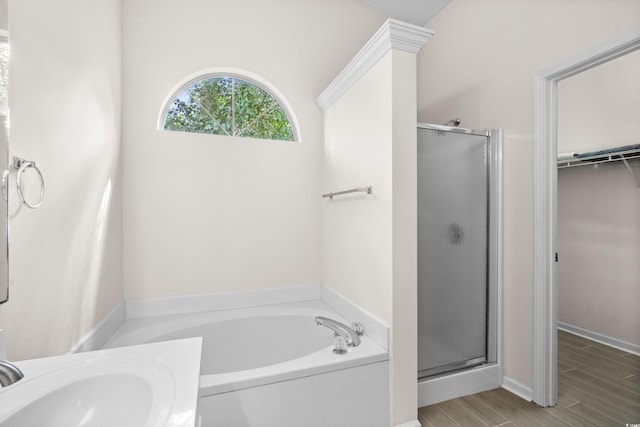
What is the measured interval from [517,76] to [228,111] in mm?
2039

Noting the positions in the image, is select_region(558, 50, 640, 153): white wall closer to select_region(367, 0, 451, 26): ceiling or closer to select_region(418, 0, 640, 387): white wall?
select_region(418, 0, 640, 387): white wall

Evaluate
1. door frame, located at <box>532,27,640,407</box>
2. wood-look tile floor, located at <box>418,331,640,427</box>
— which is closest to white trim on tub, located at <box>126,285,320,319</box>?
wood-look tile floor, located at <box>418,331,640,427</box>

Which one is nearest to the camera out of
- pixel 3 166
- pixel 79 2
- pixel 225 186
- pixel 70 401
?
pixel 70 401

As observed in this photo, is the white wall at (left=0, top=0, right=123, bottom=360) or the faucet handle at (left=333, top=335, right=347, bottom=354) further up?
the white wall at (left=0, top=0, right=123, bottom=360)

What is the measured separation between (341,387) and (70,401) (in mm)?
1139

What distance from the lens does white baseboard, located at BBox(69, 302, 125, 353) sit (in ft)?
4.73

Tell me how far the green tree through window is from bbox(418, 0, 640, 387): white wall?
148cm

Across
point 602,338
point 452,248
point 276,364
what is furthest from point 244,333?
point 602,338

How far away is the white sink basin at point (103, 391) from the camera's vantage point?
664 mm

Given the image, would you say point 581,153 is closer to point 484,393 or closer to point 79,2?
point 484,393

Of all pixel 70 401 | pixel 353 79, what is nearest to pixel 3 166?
pixel 70 401

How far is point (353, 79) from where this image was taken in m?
1.98

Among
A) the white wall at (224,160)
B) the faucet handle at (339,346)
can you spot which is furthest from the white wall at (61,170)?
the faucet handle at (339,346)

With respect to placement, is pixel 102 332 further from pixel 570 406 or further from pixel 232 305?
pixel 570 406
